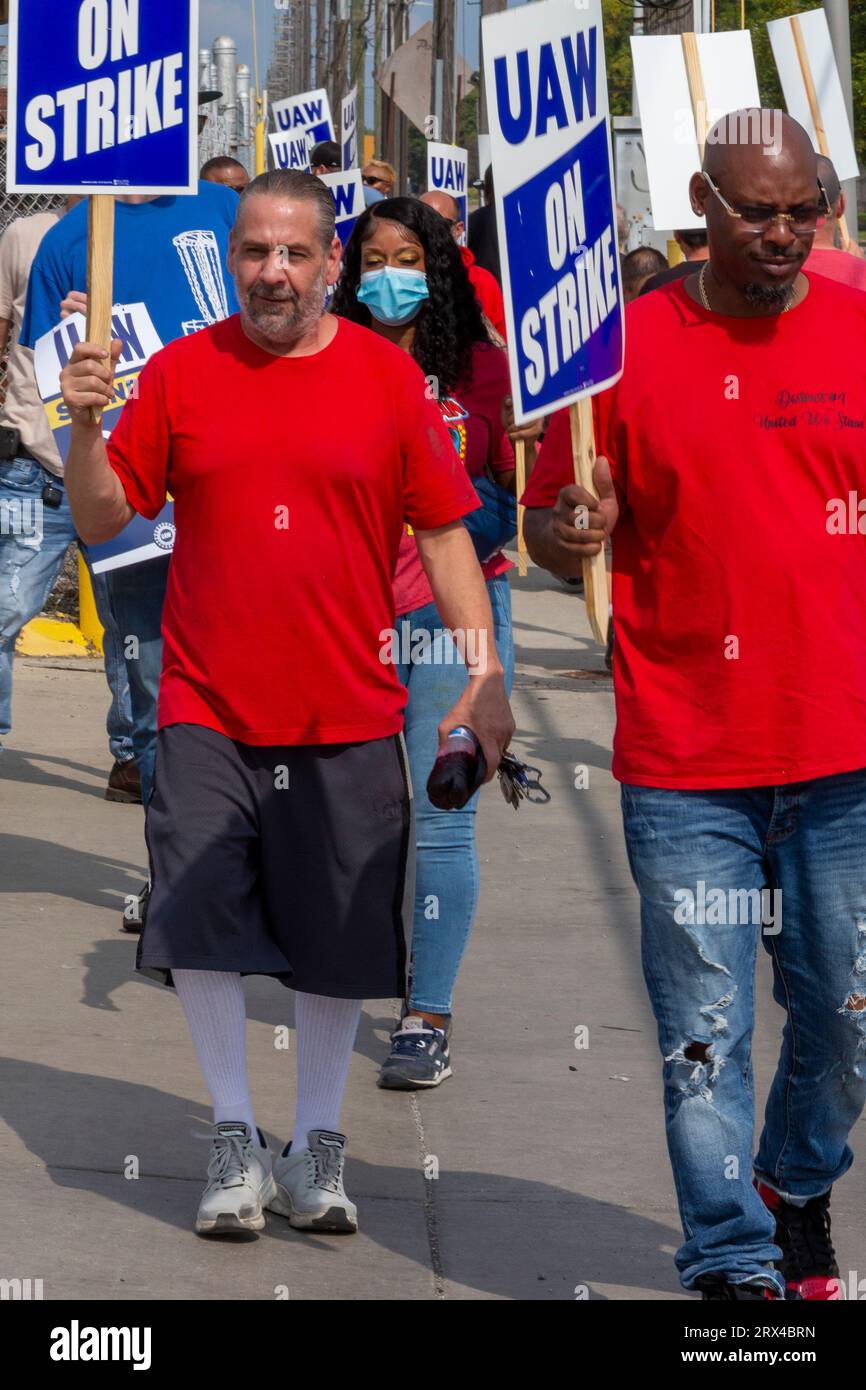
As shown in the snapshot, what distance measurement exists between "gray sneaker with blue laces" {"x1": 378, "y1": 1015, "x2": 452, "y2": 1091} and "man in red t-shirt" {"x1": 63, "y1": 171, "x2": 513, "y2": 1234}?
2.67 feet

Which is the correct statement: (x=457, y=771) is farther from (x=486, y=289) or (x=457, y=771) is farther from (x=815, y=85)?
(x=815, y=85)

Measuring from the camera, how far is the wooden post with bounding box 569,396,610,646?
3344 millimetres

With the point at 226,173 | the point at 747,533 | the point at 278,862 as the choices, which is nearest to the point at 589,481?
the point at 747,533

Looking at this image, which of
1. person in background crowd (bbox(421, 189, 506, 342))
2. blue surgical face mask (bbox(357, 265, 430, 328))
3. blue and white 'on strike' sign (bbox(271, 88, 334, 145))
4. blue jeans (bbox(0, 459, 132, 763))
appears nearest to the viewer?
blue surgical face mask (bbox(357, 265, 430, 328))

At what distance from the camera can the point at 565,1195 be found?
436cm

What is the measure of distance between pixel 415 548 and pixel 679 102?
2467 mm

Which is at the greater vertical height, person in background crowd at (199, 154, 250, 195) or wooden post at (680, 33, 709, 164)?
person in background crowd at (199, 154, 250, 195)

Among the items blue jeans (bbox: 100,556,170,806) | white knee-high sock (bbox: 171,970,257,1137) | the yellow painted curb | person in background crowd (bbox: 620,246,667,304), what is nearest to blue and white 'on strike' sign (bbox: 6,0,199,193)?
blue jeans (bbox: 100,556,170,806)

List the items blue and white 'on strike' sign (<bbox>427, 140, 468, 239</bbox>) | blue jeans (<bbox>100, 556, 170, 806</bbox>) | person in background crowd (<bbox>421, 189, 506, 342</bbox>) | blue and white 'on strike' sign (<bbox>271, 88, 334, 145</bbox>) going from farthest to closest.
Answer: blue and white 'on strike' sign (<bbox>427, 140, 468, 239</bbox>)
blue and white 'on strike' sign (<bbox>271, 88, 334, 145</bbox>)
blue jeans (<bbox>100, 556, 170, 806</bbox>)
person in background crowd (<bbox>421, 189, 506, 342</bbox>)

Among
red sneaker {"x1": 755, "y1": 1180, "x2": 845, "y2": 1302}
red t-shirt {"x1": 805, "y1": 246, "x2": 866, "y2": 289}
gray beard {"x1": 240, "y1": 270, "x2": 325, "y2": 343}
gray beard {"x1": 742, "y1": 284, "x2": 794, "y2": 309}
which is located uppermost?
red t-shirt {"x1": 805, "y1": 246, "x2": 866, "y2": 289}

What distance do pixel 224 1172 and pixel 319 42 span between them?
59006 millimetres

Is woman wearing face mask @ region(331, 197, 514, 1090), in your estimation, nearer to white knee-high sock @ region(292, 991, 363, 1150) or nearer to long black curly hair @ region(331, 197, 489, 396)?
long black curly hair @ region(331, 197, 489, 396)

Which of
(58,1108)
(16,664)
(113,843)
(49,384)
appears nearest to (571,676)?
(16,664)
